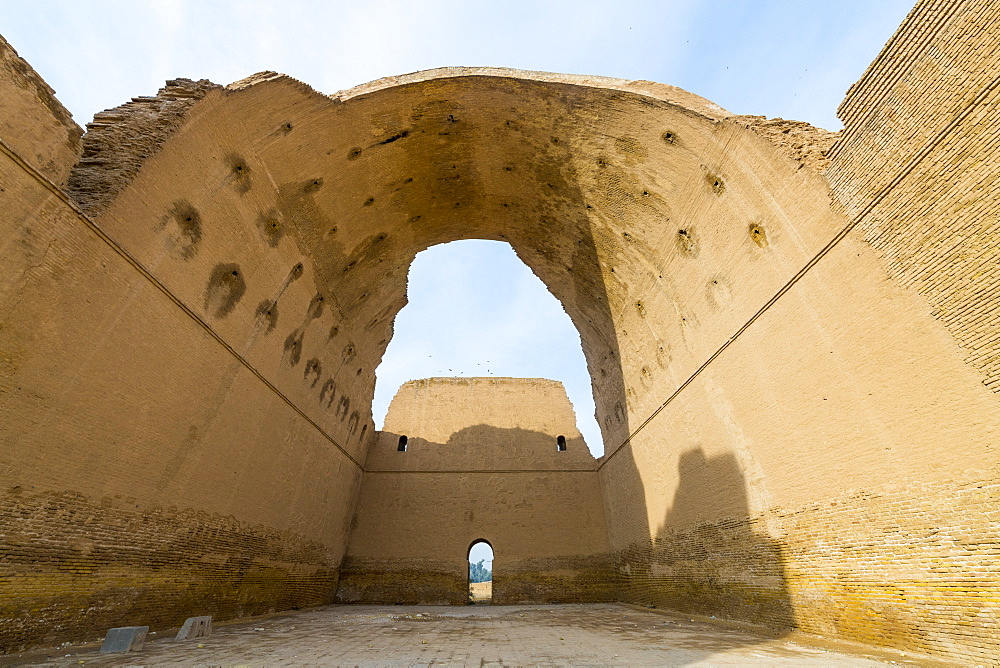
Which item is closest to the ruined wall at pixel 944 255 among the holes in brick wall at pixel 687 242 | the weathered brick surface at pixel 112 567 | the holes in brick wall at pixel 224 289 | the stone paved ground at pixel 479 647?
the stone paved ground at pixel 479 647

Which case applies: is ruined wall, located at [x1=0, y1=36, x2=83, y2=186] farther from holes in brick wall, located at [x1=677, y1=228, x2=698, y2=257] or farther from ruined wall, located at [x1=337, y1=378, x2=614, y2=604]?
ruined wall, located at [x1=337, y1=378, x2=614, y2=604]

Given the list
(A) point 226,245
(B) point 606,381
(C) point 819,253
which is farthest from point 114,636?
(B) point 606,381

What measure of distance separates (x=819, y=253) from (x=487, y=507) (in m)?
11.7

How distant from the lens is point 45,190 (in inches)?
177

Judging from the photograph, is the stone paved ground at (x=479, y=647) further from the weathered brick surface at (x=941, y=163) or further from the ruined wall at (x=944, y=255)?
the weathered brick surface at (x=941, y=163)

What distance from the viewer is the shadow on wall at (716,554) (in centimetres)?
635

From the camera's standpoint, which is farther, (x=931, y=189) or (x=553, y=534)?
(x=553, y=534)

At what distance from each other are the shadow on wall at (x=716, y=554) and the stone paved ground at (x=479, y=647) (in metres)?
0.51

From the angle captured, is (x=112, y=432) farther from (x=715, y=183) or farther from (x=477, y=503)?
(x=477, y=503)

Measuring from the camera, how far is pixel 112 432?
5230mm

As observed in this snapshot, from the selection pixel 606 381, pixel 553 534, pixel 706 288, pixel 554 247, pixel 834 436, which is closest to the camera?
pixel 834 436

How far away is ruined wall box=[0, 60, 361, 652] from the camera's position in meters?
4.27

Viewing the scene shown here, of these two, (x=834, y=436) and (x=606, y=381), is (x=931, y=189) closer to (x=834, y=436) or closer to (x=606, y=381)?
(x=834, y=436)

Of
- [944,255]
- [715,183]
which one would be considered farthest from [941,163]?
[715,183]
